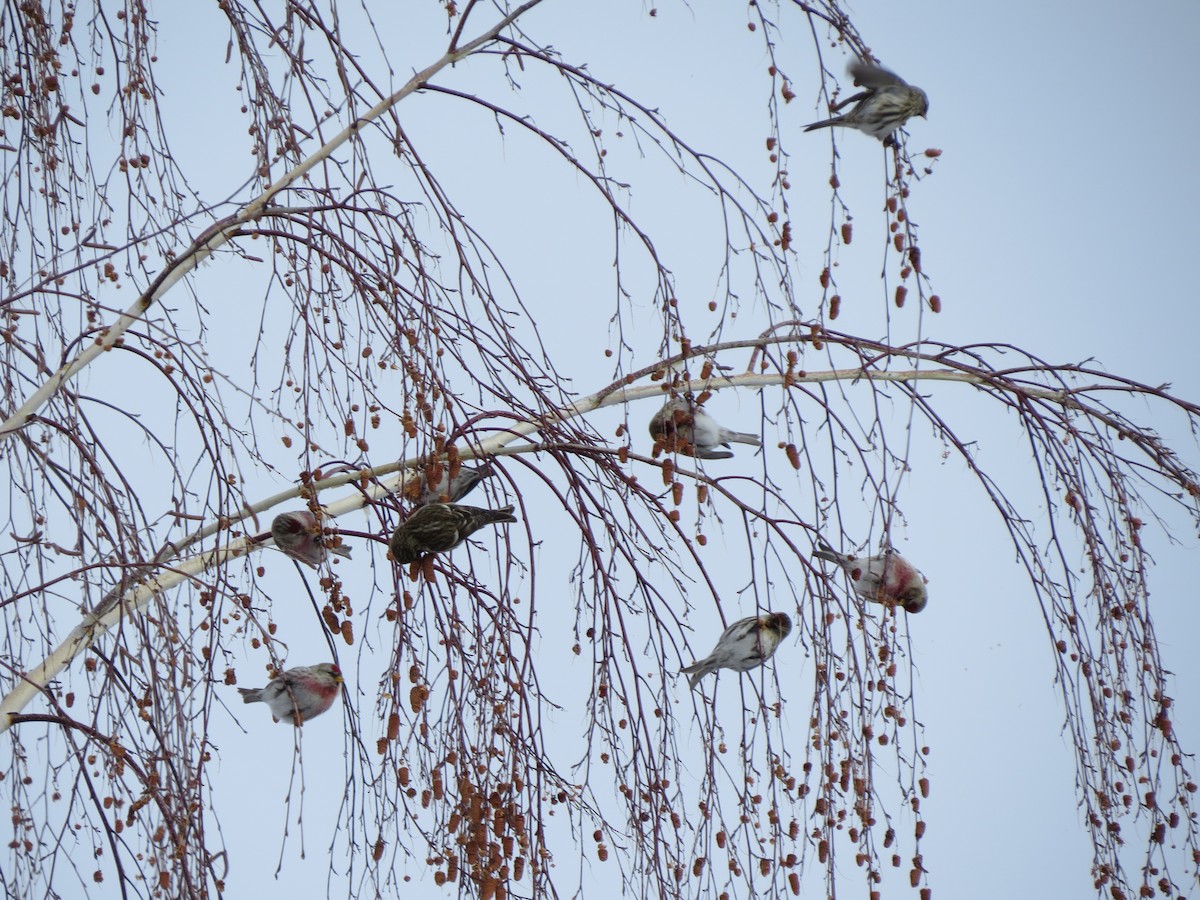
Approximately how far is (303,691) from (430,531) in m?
0.27

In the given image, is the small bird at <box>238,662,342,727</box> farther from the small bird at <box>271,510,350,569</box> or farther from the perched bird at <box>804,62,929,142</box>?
the perched bird at <box>804,62,929,142</box>

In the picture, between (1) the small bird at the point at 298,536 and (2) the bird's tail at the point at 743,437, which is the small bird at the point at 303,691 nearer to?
(1) the small bird at the point at 298,536

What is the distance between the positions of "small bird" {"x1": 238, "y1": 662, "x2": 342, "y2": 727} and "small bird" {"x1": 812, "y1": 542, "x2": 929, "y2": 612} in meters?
0.45

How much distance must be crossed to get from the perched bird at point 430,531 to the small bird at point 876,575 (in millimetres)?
360

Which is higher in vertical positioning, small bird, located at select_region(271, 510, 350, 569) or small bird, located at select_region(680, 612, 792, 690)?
small bird, located at select_region(271, 510, 350, 569)

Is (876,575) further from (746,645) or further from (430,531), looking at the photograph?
(430,531)

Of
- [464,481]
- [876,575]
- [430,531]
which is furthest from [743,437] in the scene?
[430,531]

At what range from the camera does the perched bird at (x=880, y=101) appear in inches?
46.1

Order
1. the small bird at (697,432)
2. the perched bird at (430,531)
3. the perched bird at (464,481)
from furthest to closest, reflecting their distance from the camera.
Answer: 1. the small bird at (697,432)
2. the perched bird at (464,481)
3. the perched bird at (430,531)

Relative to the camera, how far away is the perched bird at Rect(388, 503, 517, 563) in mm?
Result: 992

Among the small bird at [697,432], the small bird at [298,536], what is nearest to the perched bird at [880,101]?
the small bird at [697,432]

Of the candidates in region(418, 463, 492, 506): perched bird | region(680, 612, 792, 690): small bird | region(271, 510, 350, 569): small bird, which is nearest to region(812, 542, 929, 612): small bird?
region(680, 612, 792, 690): small bird

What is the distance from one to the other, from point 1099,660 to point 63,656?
926 mm

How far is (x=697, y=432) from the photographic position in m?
1.32
